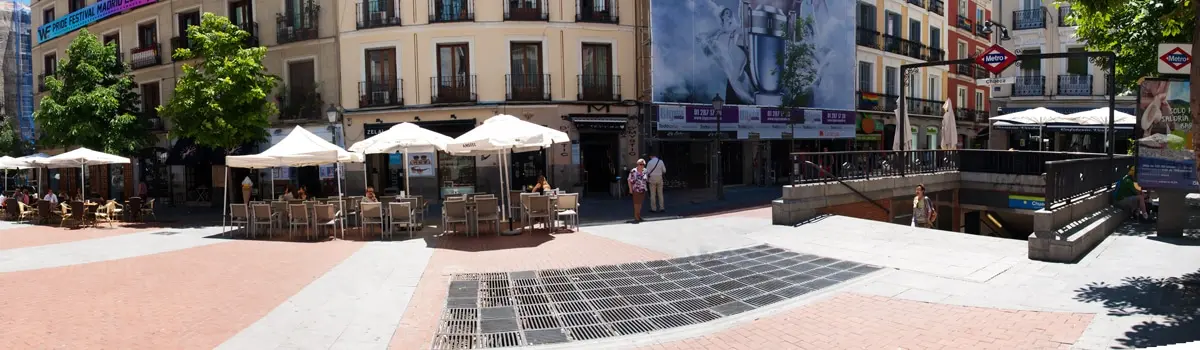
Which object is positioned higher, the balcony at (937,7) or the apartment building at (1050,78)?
the balcony at (937,7)

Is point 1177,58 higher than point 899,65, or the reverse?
point 899,65

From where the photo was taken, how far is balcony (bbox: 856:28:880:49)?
30180 mm

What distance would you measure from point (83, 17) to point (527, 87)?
75.2 feet

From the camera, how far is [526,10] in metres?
21.3

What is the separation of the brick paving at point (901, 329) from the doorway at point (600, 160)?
53.1 feet

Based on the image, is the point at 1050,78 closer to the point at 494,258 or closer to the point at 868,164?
the point at 868,164

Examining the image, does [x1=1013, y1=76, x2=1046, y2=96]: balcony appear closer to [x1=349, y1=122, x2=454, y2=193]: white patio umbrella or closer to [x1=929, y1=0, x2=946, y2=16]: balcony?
[x1=929, y1=0, x2=946, y2=16]: balcony

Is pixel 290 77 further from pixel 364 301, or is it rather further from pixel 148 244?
pixel 364 301

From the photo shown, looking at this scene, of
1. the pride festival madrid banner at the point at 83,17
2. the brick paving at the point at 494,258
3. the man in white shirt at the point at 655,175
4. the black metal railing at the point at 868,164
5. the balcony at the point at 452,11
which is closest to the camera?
the brick paving at the point at 494,258

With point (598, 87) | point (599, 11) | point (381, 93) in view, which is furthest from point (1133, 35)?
point (381, 93)

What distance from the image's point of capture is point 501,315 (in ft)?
21.6

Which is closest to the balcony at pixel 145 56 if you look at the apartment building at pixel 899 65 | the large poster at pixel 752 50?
the large poster at pixel 752 50

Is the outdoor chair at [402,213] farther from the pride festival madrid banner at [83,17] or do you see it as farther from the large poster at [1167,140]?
the pride festival madrid banner at [83,17]

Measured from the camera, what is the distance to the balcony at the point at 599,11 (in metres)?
21.8
